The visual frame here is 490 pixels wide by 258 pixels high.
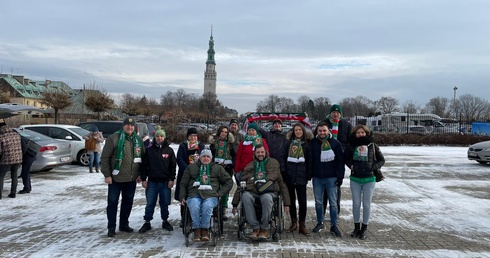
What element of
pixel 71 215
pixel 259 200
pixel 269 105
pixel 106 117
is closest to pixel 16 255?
pixel 71 215

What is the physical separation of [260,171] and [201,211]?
39.9 inches

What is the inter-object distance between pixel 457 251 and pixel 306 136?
8.35 feet

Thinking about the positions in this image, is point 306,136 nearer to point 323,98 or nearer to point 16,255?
point 16,255

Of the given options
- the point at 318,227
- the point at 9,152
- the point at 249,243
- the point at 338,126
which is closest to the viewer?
the point at 249,243

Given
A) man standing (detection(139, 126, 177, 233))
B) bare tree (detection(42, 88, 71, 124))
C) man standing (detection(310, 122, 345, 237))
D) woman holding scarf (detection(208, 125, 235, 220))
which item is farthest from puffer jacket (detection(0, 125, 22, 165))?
bare tree (detection(42, 88, 71, 124))

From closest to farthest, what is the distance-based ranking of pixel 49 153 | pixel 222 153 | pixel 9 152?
pixel 222 153 → pixel 9 152 → pixel 49 153

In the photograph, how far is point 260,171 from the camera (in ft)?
18.2

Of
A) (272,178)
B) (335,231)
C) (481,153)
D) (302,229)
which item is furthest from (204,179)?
(481,153)

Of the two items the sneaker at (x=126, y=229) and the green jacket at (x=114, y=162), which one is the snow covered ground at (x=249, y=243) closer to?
the sneaker at (x=126, y=229)

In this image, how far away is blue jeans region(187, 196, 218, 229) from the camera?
5.23 meters

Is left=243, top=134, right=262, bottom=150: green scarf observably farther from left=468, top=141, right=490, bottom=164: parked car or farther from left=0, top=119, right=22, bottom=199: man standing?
left=468, top=141, right=490, bottom=164: parked car

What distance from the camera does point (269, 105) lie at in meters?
90.4

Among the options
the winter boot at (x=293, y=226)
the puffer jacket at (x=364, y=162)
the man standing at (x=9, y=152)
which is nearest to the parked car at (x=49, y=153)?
the man standing at (x=9, y=152)

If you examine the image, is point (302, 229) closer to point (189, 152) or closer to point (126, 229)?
point (189, 152)
